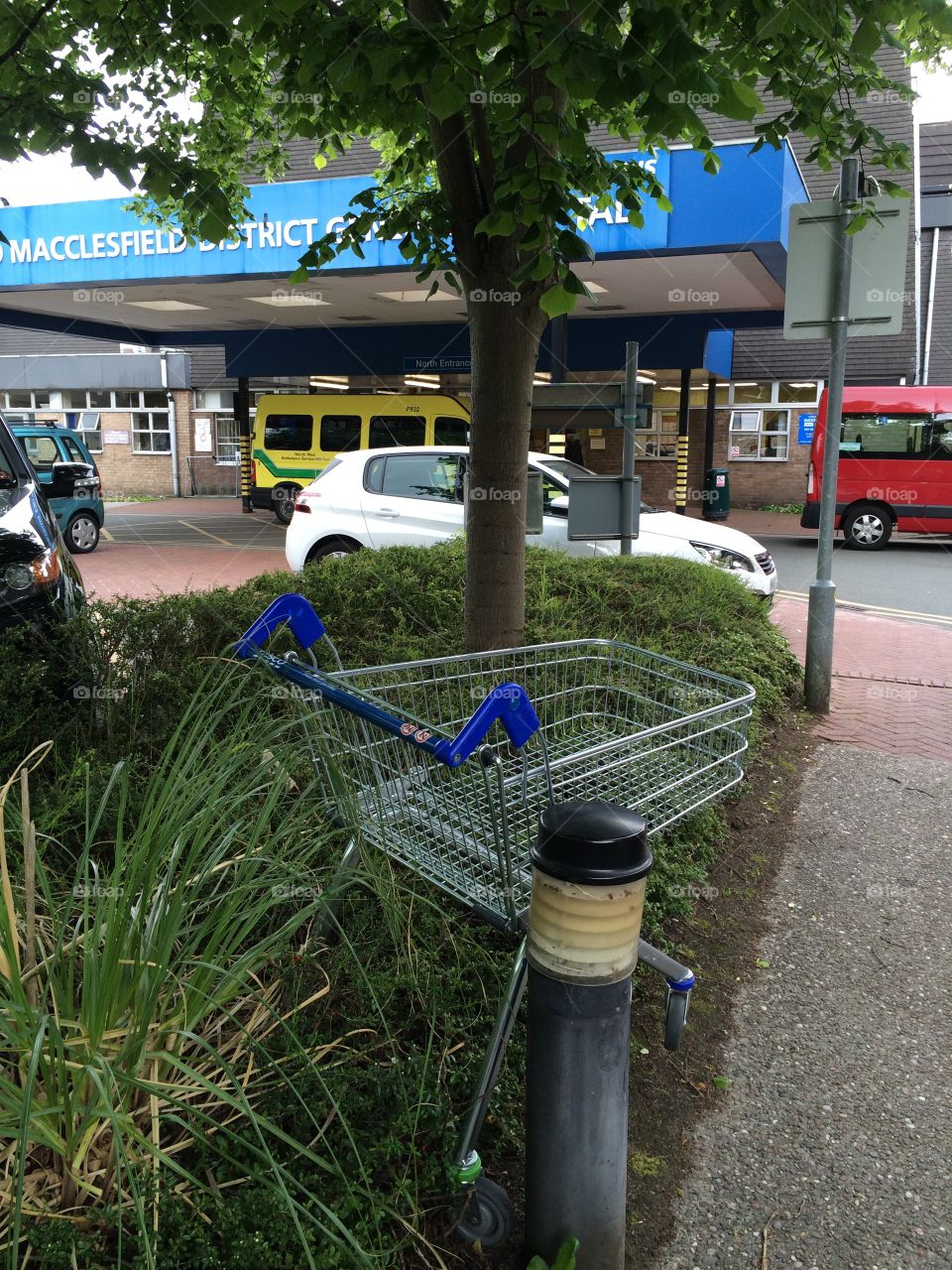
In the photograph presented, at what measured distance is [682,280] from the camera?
15.3 meters

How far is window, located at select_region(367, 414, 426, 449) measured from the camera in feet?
65.1

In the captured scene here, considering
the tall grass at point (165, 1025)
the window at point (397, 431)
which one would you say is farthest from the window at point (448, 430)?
the tall grass at point (165, 1025)

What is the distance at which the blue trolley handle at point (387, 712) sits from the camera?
6.57 ft

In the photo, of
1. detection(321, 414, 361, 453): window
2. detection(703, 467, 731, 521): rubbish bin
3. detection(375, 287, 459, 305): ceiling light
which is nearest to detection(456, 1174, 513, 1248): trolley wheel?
detection(375, 287, 459, 305): ceiling light

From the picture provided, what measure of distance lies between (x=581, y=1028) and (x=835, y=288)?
18.1ft

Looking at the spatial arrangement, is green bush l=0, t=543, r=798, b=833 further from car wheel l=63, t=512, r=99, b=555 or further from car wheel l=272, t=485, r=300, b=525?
car wheel l=272, t=485, r=300, b=525

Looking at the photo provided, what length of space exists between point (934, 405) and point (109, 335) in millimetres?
17956

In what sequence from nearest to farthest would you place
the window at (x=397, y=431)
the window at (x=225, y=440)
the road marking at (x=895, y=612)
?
1. the road marking at (x=895, y=612)
2. the window at (x=397, y=431)
3. the window at (x=225, y=440)

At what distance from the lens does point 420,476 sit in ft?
34.3

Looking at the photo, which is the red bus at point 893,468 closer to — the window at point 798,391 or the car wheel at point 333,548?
the window at point 798,391

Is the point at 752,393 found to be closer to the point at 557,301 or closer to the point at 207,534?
the point at 207,534

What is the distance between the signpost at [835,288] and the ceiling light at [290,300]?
42.5 ft

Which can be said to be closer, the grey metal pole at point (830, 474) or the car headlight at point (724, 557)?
the grey metal pole at point (830, 474)

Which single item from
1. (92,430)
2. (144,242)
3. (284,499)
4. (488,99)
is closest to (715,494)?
(284,499)
